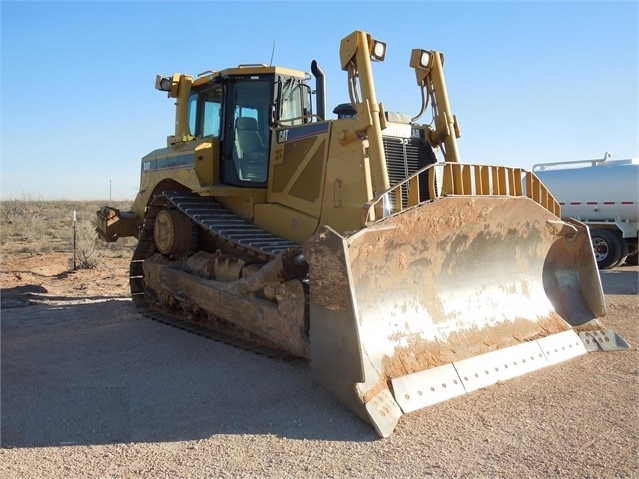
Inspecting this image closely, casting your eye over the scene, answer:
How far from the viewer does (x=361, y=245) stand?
4.27 m

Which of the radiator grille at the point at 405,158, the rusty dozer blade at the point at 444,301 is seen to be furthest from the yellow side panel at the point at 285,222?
the rusty dozer blade at the point at 444,301

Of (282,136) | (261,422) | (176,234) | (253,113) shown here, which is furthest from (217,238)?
(261,422)

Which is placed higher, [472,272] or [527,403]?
[472,272]

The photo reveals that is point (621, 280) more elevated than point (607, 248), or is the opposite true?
point (607, 248)

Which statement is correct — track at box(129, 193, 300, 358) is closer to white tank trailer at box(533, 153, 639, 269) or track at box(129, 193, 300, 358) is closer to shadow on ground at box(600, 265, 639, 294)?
shadow on ground at box(600, 265, 639, 294)

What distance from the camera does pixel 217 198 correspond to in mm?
7543

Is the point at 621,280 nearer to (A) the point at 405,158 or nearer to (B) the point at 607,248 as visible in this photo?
(B) the point at 607,248

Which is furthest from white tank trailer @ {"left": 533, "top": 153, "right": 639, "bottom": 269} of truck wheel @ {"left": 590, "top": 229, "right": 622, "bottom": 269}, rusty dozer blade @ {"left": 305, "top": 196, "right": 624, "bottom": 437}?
rusty dozer blade @ {"left": 305, "top": 196, "right": 624, "bottom": 437}

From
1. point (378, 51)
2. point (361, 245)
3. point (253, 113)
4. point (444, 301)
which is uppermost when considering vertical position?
point (378, 51)

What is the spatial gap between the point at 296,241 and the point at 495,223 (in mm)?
2122

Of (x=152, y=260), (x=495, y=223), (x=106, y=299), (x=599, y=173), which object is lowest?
(x=106, y=299)

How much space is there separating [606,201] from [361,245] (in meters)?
12.2

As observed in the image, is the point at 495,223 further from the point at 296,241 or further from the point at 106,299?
the point at 106,299

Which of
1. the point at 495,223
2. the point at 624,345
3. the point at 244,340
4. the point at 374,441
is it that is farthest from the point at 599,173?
the point at 374,441
